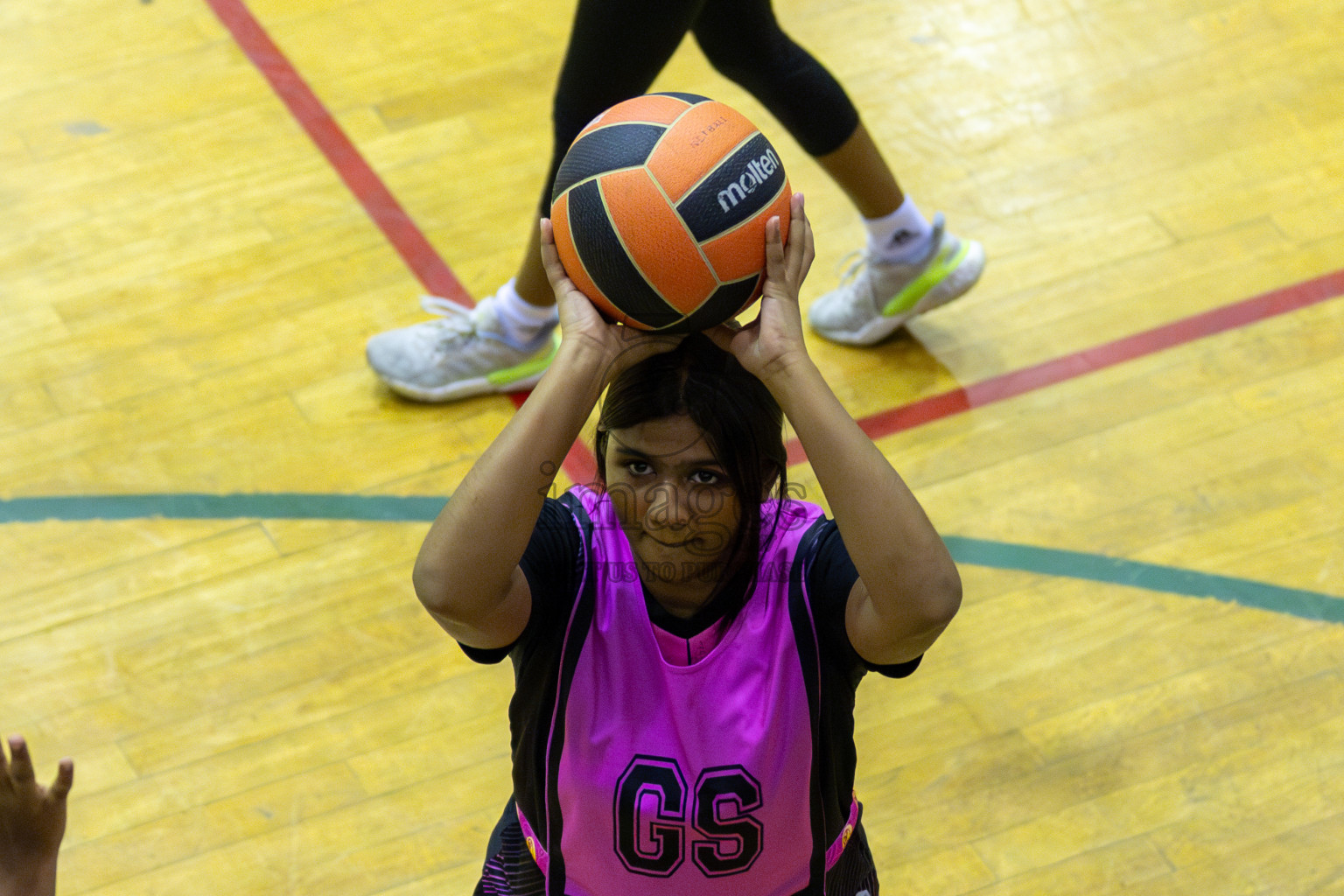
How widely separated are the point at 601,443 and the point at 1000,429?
161 cm

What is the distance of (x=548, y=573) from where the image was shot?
63.7 inches

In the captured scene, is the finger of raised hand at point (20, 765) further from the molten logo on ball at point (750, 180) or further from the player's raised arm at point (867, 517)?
the molten logo on ball at point (750, 180)

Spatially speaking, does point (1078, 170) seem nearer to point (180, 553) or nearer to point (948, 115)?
point (948, 115)

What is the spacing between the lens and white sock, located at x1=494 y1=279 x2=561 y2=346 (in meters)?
3.04

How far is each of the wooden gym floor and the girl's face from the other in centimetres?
100

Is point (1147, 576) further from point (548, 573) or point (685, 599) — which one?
point (548, 573)

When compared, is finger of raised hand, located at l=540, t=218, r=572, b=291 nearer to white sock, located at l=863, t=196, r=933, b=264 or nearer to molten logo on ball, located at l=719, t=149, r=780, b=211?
molten logo on ball, located at l=719, t=149, r=780, b=211

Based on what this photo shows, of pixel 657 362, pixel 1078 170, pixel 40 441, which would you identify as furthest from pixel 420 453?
pixel 1078 170

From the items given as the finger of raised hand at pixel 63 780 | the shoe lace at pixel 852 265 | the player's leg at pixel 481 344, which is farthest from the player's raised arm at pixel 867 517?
the shoe lace at pixel 852 265

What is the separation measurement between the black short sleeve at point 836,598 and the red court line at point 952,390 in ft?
4.31

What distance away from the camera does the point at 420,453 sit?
3.02 meters

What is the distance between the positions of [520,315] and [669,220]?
144cm

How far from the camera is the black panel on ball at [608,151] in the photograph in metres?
1.67

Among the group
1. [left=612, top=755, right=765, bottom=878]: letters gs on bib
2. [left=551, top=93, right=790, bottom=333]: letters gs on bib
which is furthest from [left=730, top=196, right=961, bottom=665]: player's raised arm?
[left=612, top=755, right=765, bottom=878]: letters gs on bib
